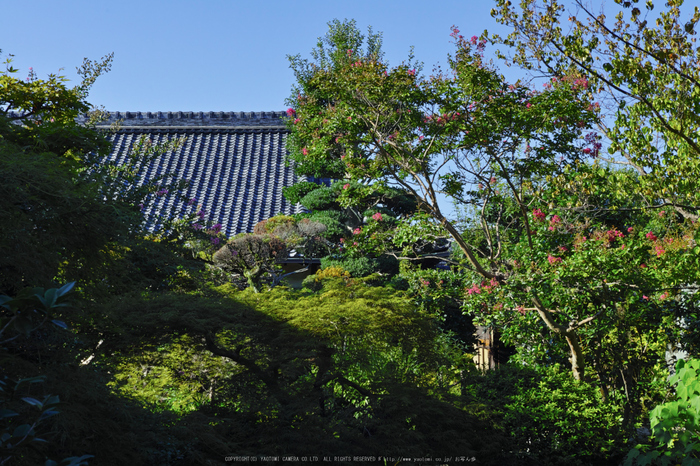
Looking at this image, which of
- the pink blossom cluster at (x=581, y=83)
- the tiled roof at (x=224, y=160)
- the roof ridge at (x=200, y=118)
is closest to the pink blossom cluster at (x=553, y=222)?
the pink blossom cluster at (x=581, y=83)

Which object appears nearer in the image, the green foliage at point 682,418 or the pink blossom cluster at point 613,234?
the green foliage at point 682,418

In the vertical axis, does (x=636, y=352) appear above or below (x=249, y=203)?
below

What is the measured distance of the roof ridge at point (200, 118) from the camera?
49.2 feet

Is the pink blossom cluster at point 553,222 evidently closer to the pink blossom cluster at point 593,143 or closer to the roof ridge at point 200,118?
the pink blossom cluster at point 593,143

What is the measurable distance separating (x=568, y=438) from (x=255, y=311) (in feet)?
11.9

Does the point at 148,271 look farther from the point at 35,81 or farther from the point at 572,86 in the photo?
the point at 572,86

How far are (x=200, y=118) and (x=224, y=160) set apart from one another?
2.17 metres

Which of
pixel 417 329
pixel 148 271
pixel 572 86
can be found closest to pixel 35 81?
pixel 148 271

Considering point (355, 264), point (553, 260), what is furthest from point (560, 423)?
point (355, 264)

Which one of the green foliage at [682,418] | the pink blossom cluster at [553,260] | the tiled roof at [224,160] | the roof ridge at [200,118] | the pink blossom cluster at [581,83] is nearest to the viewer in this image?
the green foliage at [682,418]

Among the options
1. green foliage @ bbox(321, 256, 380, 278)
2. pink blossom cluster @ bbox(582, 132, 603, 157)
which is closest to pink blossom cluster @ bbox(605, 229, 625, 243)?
pink blossom cluster @ bbox(582, 132, 603, 157)

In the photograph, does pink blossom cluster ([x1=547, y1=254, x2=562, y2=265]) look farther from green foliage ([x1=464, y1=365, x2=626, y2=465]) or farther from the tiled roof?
the tiled roof

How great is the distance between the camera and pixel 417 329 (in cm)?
547

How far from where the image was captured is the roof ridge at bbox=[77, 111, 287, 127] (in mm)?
15008
